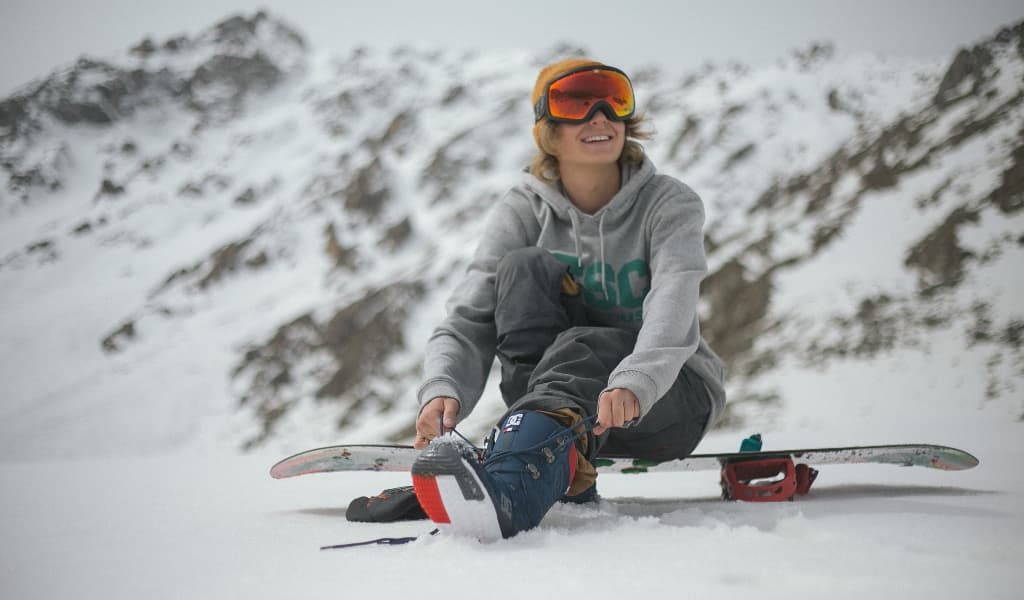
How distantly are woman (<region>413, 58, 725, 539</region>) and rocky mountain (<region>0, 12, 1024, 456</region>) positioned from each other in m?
5.70

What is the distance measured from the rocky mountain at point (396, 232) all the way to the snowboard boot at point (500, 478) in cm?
640

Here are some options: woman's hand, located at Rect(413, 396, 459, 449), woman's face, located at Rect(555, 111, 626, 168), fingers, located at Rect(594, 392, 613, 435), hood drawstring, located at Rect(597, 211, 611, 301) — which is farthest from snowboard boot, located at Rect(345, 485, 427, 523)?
woman's face, located at Rect(555, 111, 626, 168)

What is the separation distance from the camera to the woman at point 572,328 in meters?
1.85

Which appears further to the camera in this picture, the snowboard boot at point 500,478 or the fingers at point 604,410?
the fingers at point 604,410

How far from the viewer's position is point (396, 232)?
1692 inches

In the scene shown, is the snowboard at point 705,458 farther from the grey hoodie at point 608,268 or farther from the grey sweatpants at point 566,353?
the grey hoodie at point 608,268

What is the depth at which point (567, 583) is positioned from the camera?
1.40 metres

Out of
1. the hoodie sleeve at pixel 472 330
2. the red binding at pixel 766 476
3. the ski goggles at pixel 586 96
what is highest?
the ski goggles at pixel 586 96

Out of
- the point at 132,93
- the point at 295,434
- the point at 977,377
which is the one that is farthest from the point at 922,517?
the point at 132,93

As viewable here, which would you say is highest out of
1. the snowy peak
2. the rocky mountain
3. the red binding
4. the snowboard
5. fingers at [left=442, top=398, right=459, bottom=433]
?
the snowy peak

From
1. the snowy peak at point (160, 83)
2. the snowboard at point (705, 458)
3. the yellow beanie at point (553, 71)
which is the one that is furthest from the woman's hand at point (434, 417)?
the snowy peak at point (160, 83)

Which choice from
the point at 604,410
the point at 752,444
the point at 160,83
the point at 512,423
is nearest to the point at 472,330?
the point at 512,423

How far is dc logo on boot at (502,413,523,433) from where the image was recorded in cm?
196

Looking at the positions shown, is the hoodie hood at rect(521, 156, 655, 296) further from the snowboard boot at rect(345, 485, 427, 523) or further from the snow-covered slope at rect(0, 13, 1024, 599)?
the snowboard boot at rect(345, 485, 427, 523)
